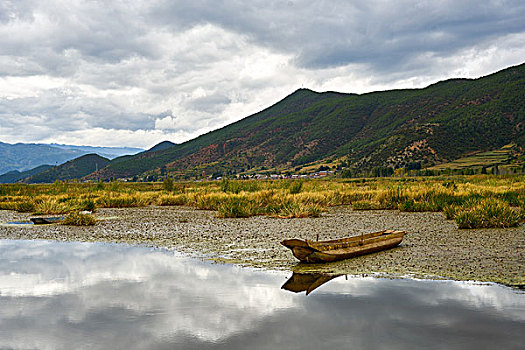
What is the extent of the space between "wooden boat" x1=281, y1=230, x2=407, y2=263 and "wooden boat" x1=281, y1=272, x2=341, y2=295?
0.60 meters

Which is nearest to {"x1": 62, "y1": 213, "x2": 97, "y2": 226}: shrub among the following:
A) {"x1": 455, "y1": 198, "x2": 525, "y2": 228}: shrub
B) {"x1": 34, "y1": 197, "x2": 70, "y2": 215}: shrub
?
{"x1": 34, "y1": 197, "x2": 70, "y2": 215}: shrub

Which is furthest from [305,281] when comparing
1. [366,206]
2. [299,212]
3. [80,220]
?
[366,206]

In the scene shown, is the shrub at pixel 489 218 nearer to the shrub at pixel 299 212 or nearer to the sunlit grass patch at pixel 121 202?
the shrub at pixel 299 212

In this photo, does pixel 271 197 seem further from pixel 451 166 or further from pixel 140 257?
pixel 451 166

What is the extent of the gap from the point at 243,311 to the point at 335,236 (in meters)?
7.48

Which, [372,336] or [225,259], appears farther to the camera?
[225,259]

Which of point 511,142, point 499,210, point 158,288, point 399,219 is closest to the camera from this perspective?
point 158,288

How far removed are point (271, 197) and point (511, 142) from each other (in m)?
106

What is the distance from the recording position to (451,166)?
3962 inches

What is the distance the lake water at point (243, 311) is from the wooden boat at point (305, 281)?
33 millimetres

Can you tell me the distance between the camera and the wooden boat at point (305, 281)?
301 inches

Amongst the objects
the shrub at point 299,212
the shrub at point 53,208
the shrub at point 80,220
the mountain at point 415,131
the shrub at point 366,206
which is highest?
the mountain at point 415,131

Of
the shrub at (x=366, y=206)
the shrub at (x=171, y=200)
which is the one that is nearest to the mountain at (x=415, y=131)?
the shrub at (x=171, y=200)

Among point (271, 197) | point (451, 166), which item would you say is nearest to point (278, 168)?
point (451, 166)
